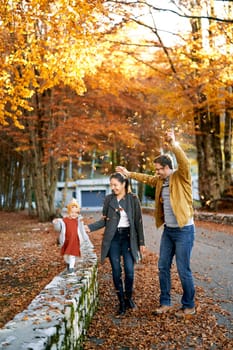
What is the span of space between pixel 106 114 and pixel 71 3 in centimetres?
1345

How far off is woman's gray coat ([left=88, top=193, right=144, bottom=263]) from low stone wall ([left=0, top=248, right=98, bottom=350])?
54 cm

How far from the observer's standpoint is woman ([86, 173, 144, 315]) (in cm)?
560

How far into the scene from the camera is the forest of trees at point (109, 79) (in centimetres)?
1075

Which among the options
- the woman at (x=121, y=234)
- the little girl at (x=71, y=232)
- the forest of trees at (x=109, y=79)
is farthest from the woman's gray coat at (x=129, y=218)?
the forest of trees at (x=109, y=79)

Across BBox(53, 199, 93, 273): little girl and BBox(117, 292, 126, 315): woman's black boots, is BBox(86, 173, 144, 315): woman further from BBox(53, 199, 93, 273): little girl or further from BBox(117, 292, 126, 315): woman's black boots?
BBox(53, 199, 93, 273): little girl

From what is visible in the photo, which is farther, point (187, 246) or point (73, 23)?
point (73, 23)

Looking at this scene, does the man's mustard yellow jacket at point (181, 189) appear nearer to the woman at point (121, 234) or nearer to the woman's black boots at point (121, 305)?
the woman at point (121, 234)

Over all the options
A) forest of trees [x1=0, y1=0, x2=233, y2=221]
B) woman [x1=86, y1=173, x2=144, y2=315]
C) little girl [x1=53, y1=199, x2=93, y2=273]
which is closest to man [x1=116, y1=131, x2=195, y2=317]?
woman [x1=86, y1=173, x2=144, y2=315]

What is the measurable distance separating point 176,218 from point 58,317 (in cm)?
202

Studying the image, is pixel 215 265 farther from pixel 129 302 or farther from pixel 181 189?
pixel 181 189

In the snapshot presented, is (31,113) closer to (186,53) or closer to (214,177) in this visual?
(186,53)

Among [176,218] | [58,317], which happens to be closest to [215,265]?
[176,218]

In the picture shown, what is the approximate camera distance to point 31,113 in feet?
63.3

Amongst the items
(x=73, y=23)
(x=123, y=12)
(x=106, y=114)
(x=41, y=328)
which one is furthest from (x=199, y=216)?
(x=41, y=328)
